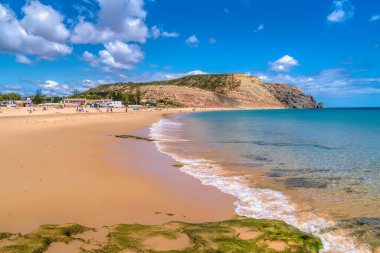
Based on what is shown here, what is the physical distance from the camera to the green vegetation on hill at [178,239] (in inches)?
213

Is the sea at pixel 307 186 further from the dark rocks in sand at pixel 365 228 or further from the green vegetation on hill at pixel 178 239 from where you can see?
the green vegetation on hill at pixel 178 239

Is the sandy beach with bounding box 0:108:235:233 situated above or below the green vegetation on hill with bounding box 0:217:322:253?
below

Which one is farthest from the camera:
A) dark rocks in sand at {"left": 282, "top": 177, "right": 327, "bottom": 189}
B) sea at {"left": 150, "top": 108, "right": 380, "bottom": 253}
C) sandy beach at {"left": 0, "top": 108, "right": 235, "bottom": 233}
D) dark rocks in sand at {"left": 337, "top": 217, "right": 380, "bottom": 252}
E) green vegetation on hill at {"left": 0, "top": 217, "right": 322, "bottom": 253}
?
dark rocks in sand at {"left": 282, "top": 177, "right": 327, "bottom": 189}

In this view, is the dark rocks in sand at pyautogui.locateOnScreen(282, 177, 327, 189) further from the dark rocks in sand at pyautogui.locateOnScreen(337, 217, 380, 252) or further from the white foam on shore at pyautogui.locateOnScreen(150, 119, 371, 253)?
the dark rocks in sand at pyautogui.locateOnScreen(337, 217, 380, 252)

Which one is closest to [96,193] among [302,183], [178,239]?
[178,239]

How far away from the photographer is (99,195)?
887 cm

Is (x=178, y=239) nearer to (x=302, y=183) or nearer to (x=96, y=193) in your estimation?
(x=96, y=193)

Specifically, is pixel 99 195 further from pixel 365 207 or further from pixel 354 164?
pixel 354 164

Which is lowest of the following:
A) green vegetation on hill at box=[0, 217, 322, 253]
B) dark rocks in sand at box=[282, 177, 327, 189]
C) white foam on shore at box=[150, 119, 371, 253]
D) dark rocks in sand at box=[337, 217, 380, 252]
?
dark rocks in sand at box=[282, 177, 327, 189]

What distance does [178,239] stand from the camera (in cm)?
595

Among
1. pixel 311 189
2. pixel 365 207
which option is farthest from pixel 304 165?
pixel 365 207

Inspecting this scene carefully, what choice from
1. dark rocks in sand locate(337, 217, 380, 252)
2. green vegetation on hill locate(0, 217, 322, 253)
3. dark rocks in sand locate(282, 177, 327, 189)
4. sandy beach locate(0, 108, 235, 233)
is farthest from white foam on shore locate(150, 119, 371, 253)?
dark rocks in sand locate(282, 177, 327, 189)

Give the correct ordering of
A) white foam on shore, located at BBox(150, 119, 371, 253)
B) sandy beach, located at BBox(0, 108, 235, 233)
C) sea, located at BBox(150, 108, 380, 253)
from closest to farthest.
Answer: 1. white foam on shore, located at BBox(150, 119, 371, 253)
2. sandy beach, located at BBox(0, 108, 235, 233)
3. sea, located at BBox(150, 108, 380, 253)

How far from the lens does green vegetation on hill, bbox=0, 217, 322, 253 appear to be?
5.41m
